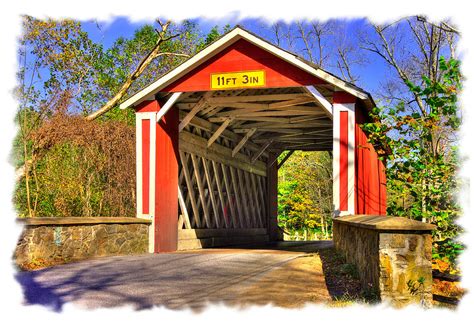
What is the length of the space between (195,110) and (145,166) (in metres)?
1.82

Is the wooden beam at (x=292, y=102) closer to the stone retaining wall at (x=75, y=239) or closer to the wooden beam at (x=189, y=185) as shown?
the wooden beam at (x=189, y=185)

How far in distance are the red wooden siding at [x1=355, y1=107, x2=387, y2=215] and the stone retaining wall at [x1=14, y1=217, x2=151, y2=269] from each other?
4.31 metres

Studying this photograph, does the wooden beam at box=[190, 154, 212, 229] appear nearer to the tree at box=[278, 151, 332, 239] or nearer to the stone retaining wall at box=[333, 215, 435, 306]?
the stone retaining wall at box=[333, 215, 435, 306]

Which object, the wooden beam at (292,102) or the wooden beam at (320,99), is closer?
the wooden beam at (320,99)

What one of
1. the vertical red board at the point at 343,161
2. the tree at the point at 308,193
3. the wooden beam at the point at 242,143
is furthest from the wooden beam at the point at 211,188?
the tree at the point at 308,193

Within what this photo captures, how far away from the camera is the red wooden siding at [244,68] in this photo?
11203 millimetres

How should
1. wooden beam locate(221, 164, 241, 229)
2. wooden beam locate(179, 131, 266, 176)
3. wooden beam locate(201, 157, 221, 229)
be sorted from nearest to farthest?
1. wooden beam locate(179, 131, 266, 176)
2. wooden beam locate(201, 157, 221, 229)
3. wooden beam locate(221, 164, 241, 229)

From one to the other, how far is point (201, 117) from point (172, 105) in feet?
7.63

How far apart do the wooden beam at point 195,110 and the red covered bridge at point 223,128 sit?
0.07 ft

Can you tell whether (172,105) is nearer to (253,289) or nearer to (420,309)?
(253,289)

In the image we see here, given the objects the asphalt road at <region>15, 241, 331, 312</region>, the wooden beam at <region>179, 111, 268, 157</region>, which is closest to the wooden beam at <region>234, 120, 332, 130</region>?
the wooden beam at <region>179, 111, 268, 157</region>

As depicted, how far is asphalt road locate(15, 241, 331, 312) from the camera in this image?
577cm

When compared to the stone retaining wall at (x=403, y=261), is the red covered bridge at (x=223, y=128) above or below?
above

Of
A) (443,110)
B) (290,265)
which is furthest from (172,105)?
(443,110)
